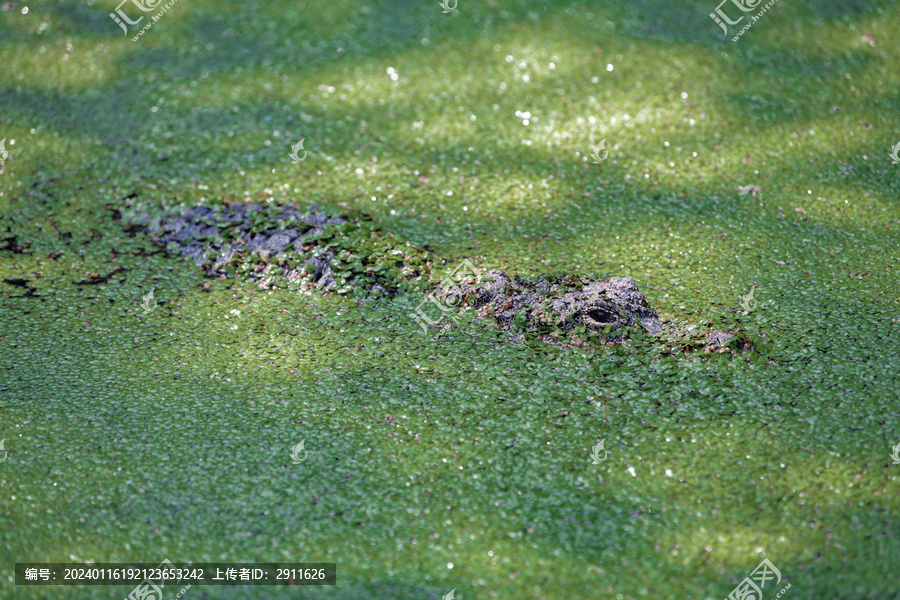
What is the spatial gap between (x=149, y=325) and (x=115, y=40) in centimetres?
270

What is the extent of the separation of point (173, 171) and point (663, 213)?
2.82 m

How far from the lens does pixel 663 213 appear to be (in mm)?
3986

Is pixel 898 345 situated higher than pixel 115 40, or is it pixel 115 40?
pixel 115 40

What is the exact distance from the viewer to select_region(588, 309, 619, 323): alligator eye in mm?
3246

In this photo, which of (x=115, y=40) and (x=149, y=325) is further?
(x=115, y=40)

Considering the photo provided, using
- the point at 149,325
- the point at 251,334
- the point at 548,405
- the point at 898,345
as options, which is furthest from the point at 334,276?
the point at 898,345

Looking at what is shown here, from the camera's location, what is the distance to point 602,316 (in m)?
3.25

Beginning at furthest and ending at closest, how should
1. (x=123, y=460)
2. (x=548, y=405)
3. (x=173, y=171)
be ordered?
(x=173, y=171) < (x=548, y=405) < (x=123, y=460)

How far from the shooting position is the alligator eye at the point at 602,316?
3.25 m

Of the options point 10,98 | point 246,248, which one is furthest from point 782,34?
point 10,98

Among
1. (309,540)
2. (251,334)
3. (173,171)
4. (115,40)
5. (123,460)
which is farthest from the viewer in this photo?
(115,40)

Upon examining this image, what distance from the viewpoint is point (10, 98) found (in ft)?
15.5

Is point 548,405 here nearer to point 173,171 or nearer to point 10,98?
point 173,171

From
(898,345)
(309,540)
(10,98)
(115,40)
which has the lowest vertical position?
(309,540)
